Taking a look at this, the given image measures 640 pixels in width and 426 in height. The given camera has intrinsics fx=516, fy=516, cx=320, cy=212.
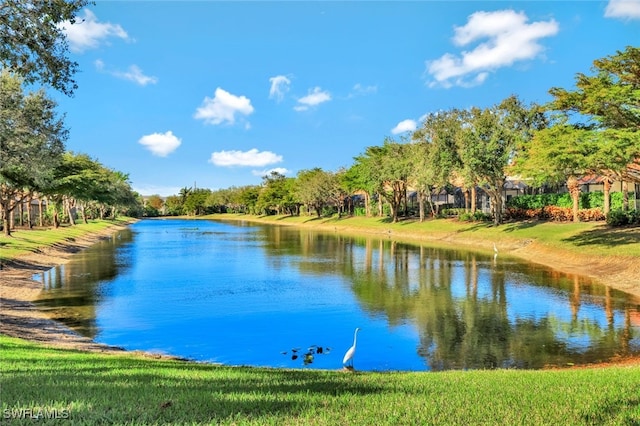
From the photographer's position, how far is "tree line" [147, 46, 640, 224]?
3073 centimetres

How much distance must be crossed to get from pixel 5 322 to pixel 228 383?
44.3ft

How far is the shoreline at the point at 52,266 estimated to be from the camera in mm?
16188

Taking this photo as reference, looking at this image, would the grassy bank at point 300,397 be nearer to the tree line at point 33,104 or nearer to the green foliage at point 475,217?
the tree line at point 33,104

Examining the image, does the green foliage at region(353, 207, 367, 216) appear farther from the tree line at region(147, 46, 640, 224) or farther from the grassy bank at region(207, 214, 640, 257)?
the grassy bank at region(207, 214, 640, 257)

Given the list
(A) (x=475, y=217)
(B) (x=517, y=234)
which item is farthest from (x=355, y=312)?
(A) (x=475, y=217)

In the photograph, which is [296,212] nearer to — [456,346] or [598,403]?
[456,346]

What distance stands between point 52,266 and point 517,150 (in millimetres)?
42097

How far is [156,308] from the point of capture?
23094 millimetres

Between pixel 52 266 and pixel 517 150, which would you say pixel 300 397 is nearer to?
pixel 52 266

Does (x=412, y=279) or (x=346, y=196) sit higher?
(x=346, y=196)

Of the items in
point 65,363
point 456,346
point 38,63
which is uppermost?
point 38,63

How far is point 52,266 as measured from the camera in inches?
1438

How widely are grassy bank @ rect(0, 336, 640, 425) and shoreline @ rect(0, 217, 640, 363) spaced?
6.81m

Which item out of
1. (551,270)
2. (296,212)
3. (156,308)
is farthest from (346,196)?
(156,308)
